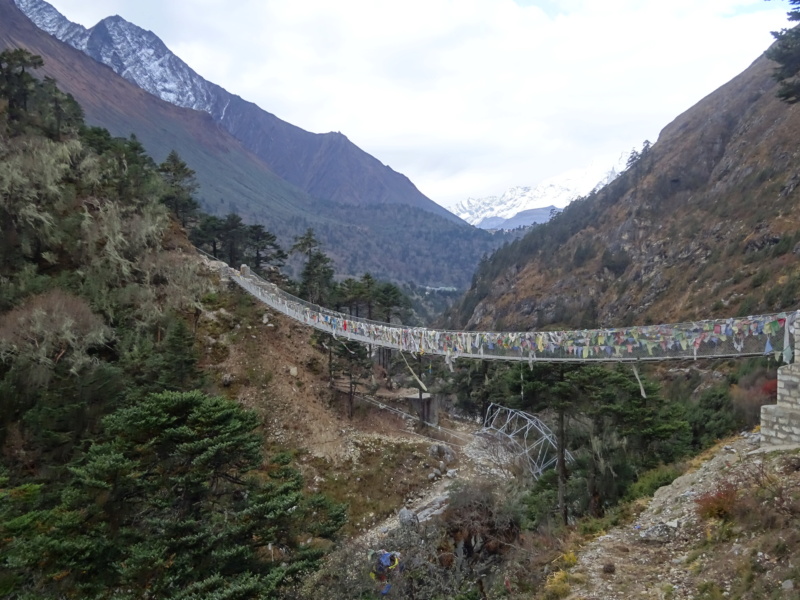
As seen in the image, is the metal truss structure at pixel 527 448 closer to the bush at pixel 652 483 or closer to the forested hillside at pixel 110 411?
the bush at pixel 652 483

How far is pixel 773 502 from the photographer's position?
644 cm

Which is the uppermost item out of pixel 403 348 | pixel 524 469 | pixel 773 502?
pixel 403 348

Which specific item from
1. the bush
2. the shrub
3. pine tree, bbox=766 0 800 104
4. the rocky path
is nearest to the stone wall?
the rocky path

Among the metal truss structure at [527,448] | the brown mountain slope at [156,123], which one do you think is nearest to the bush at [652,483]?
the metal truss structure at [527,448]

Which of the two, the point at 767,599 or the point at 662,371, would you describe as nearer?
the point at 767,599

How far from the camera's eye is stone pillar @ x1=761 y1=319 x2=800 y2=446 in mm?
8008

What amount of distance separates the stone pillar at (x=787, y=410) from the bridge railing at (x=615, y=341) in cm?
42

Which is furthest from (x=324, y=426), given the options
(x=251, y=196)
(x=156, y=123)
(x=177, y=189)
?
(x=156, y=123)

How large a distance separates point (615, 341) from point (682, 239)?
42.9 meters

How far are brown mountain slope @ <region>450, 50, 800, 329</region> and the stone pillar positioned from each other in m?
21.2

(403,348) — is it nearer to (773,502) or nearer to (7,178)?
(773,502)

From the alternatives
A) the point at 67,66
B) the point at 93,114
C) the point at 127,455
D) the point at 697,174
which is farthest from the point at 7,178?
the point at 67,66

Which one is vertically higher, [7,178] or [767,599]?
[7,178]

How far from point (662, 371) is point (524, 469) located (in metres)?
19.2
